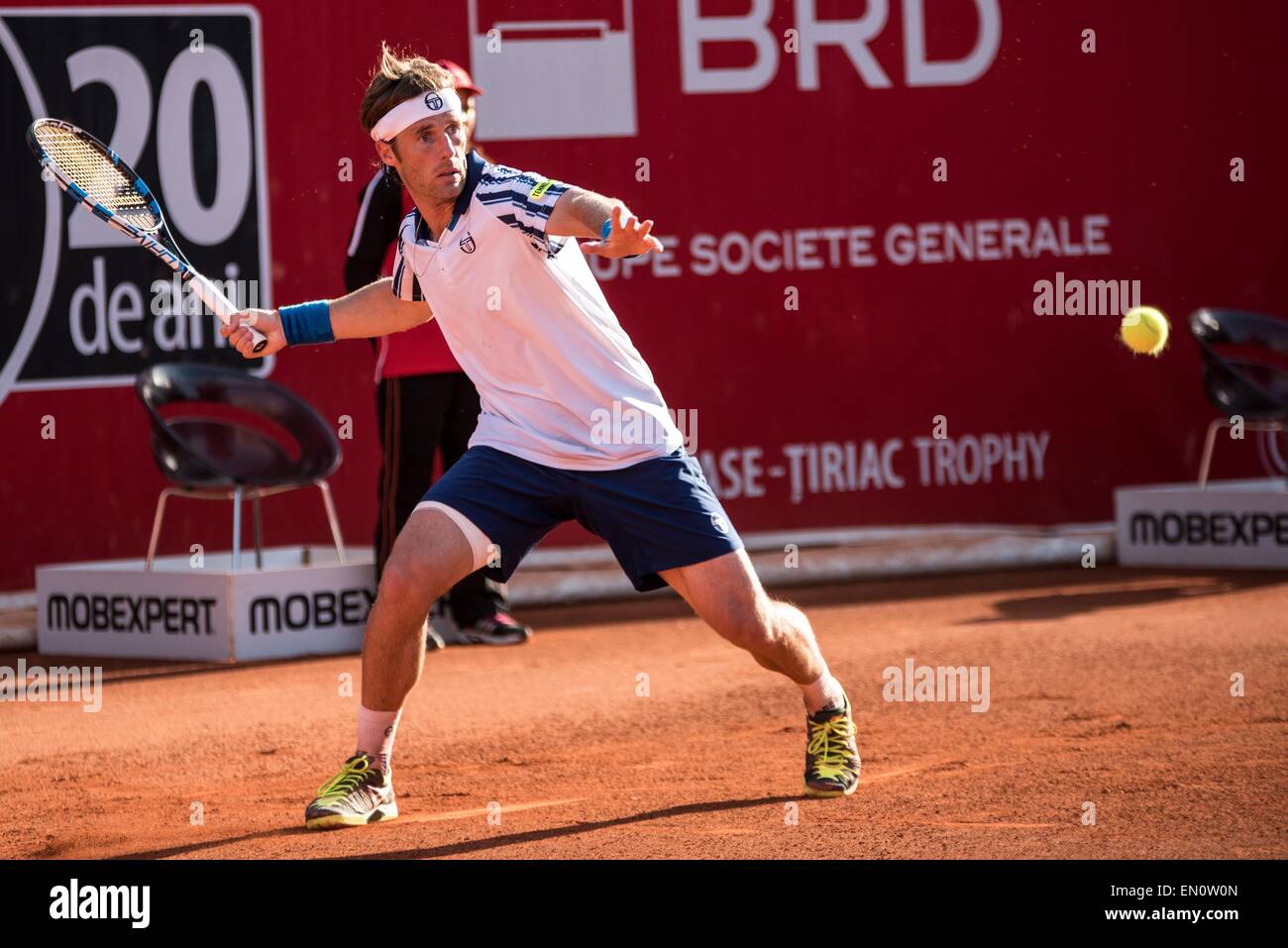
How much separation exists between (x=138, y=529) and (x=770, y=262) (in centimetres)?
329

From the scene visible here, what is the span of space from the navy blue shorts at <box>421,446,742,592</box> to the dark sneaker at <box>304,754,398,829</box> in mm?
639

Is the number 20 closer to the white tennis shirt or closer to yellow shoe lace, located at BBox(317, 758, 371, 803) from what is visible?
the white tennis shirt

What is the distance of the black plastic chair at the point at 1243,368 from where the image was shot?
Result: 915 centimetres

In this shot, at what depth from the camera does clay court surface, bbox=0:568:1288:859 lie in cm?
471

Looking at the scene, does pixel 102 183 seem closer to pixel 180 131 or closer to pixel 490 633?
pixel 490 633

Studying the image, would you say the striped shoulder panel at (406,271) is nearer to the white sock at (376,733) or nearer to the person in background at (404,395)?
the white sock at (376,733)

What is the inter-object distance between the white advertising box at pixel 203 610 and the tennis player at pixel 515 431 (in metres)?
2.89

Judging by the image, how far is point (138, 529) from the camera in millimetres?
8703

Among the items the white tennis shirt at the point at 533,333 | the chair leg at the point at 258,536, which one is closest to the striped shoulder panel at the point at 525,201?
the white tennis shirt at the point at 533,333

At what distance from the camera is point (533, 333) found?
15.5ft

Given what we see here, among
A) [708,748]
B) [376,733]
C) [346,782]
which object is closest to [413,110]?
[376,733]

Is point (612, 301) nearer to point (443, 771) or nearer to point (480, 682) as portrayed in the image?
point (480, 682)

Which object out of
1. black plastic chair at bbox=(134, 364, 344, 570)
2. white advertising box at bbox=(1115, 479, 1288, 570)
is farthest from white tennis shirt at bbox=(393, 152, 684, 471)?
white advertising box at bbox=(1115, 479, 1288, 570)
